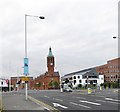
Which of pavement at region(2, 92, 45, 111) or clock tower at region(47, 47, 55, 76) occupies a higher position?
clock tower at region(47, 47, 55, 76)

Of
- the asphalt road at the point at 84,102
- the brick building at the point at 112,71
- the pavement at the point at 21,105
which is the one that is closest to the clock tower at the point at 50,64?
the brick building at the point at 112,71

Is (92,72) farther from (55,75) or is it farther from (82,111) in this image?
(82,111)

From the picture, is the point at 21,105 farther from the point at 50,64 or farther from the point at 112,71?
the point at 112,71

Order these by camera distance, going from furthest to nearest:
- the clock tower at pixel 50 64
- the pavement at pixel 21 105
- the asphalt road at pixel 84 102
Result: the clock tower at pixel 50 64 < the asphalt road at pixel 84 102 < the pavement at pixel 21 105

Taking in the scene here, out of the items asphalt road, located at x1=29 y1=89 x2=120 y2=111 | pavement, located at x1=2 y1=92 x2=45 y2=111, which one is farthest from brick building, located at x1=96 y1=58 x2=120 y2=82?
pavement, located at x1=2 y1=92 x2=45 y2=111

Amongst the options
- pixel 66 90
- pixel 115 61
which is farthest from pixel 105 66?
pixel 66 90

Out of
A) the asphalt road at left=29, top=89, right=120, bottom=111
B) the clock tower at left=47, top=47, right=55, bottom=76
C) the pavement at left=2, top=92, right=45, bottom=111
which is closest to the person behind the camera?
the pavement at left=2, top=92, right=45, bottom=111

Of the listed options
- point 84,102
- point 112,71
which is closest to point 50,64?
point 112,71

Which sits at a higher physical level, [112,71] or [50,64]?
[50,64]

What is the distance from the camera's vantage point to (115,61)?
164625mm

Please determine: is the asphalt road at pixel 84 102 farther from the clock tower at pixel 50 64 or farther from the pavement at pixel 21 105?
the clock tower at pixel 50 64

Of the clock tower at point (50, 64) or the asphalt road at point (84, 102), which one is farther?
the clock tower at point (50, 64)

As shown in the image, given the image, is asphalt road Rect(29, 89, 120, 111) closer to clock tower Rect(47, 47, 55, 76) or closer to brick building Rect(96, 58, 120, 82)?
brick building Rect(96, 58, 120, 82)

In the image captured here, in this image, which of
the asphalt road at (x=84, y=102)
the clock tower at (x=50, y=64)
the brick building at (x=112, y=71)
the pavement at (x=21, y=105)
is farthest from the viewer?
the clock tower at (x=50, y=64)
